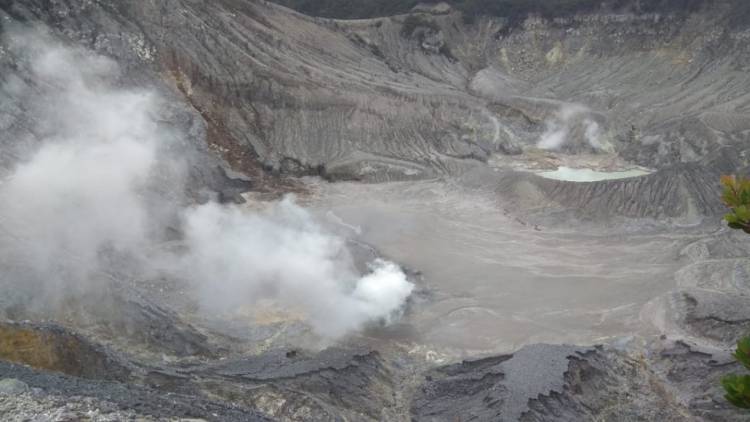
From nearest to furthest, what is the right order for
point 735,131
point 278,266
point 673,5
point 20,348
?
point 20,348 → point 278,266 → point 735,131 → point 673,5

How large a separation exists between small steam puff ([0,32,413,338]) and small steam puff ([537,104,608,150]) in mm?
20458

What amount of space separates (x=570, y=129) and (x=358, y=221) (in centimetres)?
1973

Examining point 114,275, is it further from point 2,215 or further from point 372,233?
point 372,233

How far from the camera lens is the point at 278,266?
2384 cm

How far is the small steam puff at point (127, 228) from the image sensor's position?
2092cm

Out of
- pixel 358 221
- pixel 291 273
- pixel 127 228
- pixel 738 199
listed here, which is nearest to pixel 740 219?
pixel 738 199

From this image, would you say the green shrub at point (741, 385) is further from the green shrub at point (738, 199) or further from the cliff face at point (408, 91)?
the cliff face at point (408, 91)

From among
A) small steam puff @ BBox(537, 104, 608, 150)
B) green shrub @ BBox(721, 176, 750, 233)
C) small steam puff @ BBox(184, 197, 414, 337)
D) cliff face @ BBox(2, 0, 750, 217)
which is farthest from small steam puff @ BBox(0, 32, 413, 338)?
small steam puff @ BBox(537, 104, 608, 150)

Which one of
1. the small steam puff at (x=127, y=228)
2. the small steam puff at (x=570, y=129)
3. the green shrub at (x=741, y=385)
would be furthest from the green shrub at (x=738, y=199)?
the small steam puff at (x=570, y=129)

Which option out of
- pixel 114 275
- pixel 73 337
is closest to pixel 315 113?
pixel 114 275

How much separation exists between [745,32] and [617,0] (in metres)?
11.4

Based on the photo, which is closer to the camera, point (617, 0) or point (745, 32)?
point (745, 32)

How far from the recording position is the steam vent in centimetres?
1705

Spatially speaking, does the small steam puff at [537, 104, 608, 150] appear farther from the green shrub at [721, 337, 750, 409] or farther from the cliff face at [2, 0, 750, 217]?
the green shrub at [721, 337, 750, 409]
